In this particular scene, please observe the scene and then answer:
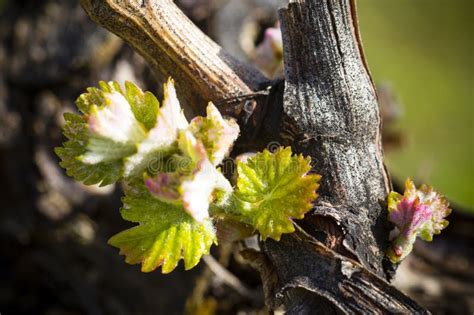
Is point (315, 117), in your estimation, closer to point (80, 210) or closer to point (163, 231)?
point (163, 231)

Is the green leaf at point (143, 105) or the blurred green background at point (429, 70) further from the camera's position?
the blurred green background at point (429, 70)

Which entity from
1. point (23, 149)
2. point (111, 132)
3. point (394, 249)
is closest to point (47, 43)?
point (23, 149)

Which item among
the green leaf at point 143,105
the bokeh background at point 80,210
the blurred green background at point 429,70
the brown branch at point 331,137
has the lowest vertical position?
the bokeh background at point 80,210

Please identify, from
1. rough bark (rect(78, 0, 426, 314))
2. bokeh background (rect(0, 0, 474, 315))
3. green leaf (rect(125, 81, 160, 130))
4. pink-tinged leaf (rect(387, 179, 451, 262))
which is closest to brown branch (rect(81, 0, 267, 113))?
rough bark (rect(78, 0, 426, 314))

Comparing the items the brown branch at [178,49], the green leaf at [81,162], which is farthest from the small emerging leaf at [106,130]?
the brown branch at [178,49]

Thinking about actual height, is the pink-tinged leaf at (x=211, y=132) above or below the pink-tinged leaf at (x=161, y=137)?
above

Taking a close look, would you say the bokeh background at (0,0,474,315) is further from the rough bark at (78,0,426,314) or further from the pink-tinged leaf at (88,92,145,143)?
the pink-tinged leaf at (88,92,145,143)

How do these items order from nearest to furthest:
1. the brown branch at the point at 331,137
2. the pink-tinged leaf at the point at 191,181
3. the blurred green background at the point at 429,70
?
1. the pink-tinged leaf at the point at 191,181
2. the brown branch at the point at 331,137
3. the blurred green background at the point at 429,70

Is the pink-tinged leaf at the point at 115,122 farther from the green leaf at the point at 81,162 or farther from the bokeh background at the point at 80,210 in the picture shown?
the bokeh background at the point at 80,210
